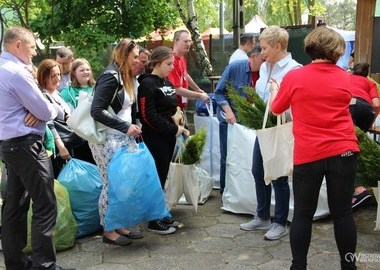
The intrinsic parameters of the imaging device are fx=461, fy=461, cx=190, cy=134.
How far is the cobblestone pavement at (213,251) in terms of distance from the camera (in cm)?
329

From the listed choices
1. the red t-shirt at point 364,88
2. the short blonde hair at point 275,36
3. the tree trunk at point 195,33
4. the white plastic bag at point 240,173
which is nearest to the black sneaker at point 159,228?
the white plastic bag at point 240,173

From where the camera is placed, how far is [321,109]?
260cm

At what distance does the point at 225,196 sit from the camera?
175 inches

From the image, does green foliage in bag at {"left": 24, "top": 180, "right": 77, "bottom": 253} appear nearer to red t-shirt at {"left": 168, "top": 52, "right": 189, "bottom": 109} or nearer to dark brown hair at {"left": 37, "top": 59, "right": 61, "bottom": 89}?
dark brown hair at {"left": 37, "top": 59, "right": 61, "bottom": 89}

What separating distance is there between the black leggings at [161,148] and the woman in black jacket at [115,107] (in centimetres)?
24

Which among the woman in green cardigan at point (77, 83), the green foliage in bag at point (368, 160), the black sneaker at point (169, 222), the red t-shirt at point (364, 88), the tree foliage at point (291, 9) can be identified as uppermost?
the tree foliage at point (291, 9)

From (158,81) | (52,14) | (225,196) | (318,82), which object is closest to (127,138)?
(158,81)

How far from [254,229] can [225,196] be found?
58 centimetres

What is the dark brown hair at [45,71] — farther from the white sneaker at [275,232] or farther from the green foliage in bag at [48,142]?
the white sneaker at [275,232]

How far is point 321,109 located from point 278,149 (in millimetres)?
578

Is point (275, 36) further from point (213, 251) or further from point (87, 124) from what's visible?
point (213, 251)

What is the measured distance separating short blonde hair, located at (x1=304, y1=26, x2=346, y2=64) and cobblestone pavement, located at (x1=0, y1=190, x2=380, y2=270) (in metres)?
1.47

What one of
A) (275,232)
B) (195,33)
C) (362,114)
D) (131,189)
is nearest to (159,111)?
(131,189)

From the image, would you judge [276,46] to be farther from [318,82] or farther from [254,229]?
[254,229]
